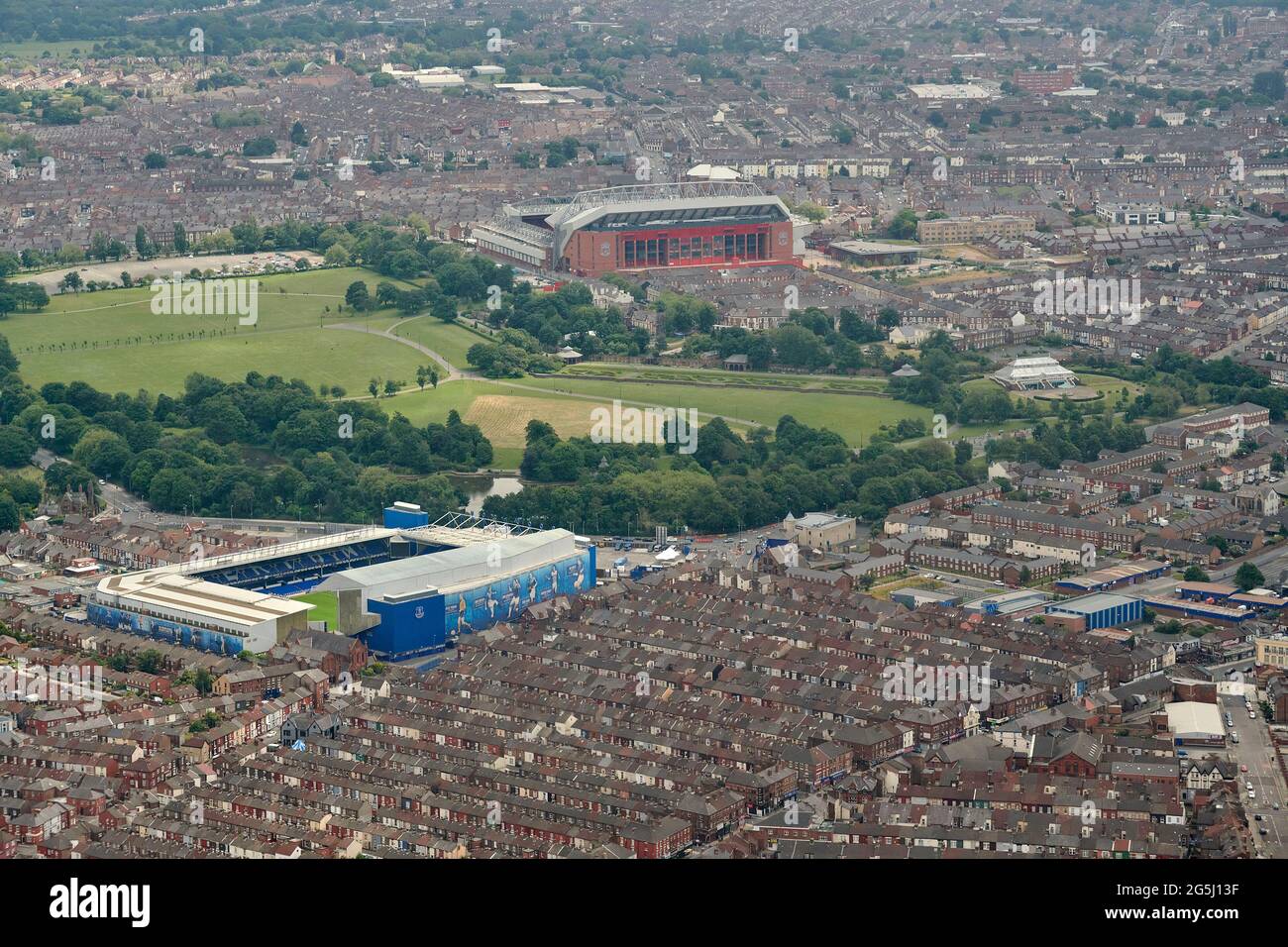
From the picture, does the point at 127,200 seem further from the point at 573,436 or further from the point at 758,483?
the point at 758,483

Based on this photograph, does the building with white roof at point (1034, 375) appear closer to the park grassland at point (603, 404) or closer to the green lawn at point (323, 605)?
the park grassland at point (603, 404)

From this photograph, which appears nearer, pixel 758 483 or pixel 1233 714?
pixel 1233 714

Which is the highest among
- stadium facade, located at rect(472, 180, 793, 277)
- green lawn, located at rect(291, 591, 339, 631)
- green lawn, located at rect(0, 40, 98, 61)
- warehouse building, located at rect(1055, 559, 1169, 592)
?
green lawn, located at rect(0, 40, 98, 61)

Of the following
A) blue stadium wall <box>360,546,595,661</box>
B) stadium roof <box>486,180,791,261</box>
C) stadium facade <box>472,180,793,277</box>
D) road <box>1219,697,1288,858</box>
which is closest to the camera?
road <box>1219,697,1288,858</box>

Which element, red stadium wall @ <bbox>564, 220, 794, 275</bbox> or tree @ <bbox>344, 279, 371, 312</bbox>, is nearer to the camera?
tree @ <bbox>344, 279, 371, 312</bbox>

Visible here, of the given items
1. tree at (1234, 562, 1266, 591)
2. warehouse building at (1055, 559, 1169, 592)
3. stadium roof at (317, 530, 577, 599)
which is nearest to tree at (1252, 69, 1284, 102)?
warehouse building at (1055, 559, 1169, 592)

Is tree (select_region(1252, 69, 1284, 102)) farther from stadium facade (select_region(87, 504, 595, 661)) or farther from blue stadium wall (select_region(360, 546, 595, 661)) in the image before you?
blue stadium wall (select_region(360, 546, 595, 661))

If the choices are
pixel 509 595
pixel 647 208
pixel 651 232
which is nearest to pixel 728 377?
pixel 651 232

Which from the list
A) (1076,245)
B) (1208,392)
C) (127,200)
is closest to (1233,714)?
(1208,392)
